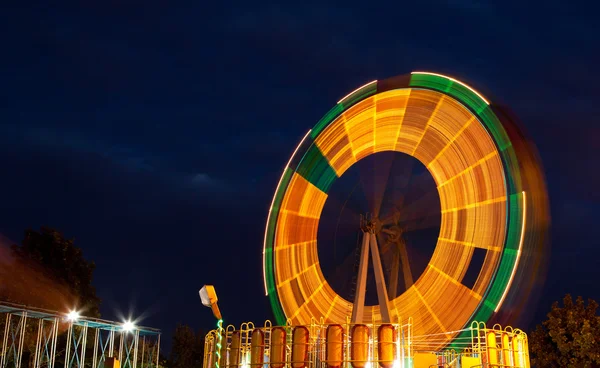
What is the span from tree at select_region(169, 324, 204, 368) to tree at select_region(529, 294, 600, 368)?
2236 centimetres

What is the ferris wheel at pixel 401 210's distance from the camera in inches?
703

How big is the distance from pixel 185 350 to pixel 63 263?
1137 centimetres

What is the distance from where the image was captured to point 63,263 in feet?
113

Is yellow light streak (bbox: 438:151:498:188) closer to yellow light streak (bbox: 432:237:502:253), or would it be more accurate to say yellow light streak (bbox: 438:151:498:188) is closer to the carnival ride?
the carnival ride

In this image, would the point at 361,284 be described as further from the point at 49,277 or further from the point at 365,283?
the point at 49,277

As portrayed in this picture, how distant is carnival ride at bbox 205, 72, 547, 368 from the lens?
54.0 ft

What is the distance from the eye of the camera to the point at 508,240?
686 inches

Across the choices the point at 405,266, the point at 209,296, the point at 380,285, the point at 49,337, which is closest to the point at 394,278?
the point at 405,266

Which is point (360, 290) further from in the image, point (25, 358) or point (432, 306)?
point (25, 358)

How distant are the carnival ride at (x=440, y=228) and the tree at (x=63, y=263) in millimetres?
16780

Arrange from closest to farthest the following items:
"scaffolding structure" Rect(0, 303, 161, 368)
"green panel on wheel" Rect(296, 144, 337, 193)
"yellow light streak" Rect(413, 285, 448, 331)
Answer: "yellow light streak" Rect(413, 285, 448, 331) < "green panel on wheel" Rect(296, 144, 337, 193) < "scaffolding structure" Rect(0, 303, 161, 368)

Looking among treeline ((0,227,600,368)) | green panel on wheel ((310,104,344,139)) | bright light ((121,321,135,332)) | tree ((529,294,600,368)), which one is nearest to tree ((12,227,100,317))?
treeline ((0,227,600,368))

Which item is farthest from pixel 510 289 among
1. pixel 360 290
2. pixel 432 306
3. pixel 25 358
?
pixel 25 358

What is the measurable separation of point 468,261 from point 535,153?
350 cm
